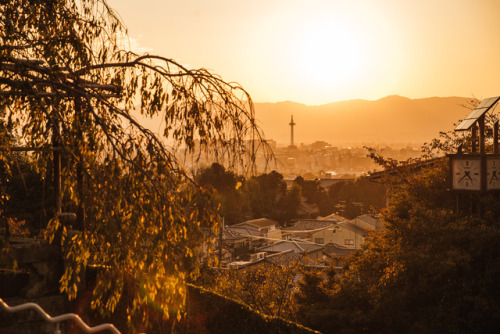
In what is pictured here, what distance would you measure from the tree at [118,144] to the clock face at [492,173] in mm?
9821

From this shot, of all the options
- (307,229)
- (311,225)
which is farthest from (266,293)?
(311,225)

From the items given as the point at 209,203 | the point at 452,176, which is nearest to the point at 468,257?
the point at 452,176

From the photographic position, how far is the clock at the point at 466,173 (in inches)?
496

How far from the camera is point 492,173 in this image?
497 inches

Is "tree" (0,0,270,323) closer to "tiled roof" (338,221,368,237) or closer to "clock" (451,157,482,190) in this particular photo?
"clock" (451,157,482,190)

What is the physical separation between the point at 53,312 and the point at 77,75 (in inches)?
151

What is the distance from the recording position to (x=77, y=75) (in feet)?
14.5

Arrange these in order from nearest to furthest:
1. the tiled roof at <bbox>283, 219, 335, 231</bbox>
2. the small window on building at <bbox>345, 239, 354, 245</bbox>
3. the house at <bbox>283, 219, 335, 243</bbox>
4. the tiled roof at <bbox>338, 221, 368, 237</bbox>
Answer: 1. the tiled roof at <bbox>338, 221, 368, 237</bbox>
2. the small window on building at <bbox>345, 239, 354, 245</bbox>
3. the house at <bbox>283, 219, 335, 243</bbox>
4. the tiled roof at <bbox>283, 219, 335, 231</bbox>

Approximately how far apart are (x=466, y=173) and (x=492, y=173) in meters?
0.63

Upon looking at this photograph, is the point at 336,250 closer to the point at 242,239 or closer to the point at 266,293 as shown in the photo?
the point at 242,239

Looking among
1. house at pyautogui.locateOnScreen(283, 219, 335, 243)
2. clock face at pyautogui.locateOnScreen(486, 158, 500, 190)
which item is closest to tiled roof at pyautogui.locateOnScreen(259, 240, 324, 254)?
house at pyautogui.locateOnScreen(283, 219, 335, 243)

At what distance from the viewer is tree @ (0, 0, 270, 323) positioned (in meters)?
4.05

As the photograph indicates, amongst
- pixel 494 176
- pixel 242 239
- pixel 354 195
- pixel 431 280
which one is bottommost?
pixel 242 239

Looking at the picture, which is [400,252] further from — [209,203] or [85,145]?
[85,145]
